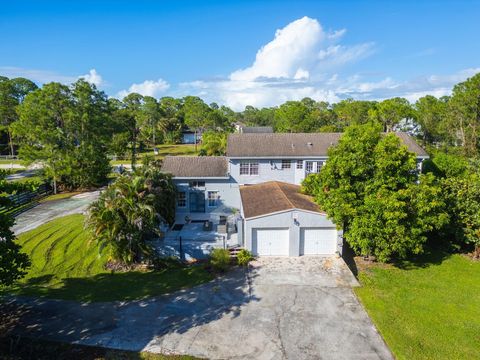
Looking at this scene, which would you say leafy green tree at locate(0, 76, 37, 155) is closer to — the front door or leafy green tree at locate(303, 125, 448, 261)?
the front door

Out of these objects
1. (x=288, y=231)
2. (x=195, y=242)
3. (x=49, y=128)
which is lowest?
(x=195, y=242)

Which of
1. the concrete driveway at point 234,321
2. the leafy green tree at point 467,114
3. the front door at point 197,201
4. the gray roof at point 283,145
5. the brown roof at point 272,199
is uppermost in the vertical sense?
the leafy green tree at point 467,114

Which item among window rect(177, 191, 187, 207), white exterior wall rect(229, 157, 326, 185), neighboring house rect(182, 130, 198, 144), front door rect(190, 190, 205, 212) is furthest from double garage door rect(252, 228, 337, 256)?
neighboring house rect(182, 130, 198, 144)

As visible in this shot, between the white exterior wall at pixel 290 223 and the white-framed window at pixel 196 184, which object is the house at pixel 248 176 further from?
the white exterior wall at pixel 290 223

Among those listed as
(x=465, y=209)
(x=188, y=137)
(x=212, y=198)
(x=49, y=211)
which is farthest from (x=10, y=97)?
(x=465, y=209)

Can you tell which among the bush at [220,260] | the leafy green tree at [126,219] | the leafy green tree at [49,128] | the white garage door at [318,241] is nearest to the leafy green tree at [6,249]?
the leafy green tree at [126,219]

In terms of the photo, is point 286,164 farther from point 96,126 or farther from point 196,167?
point 96,126
